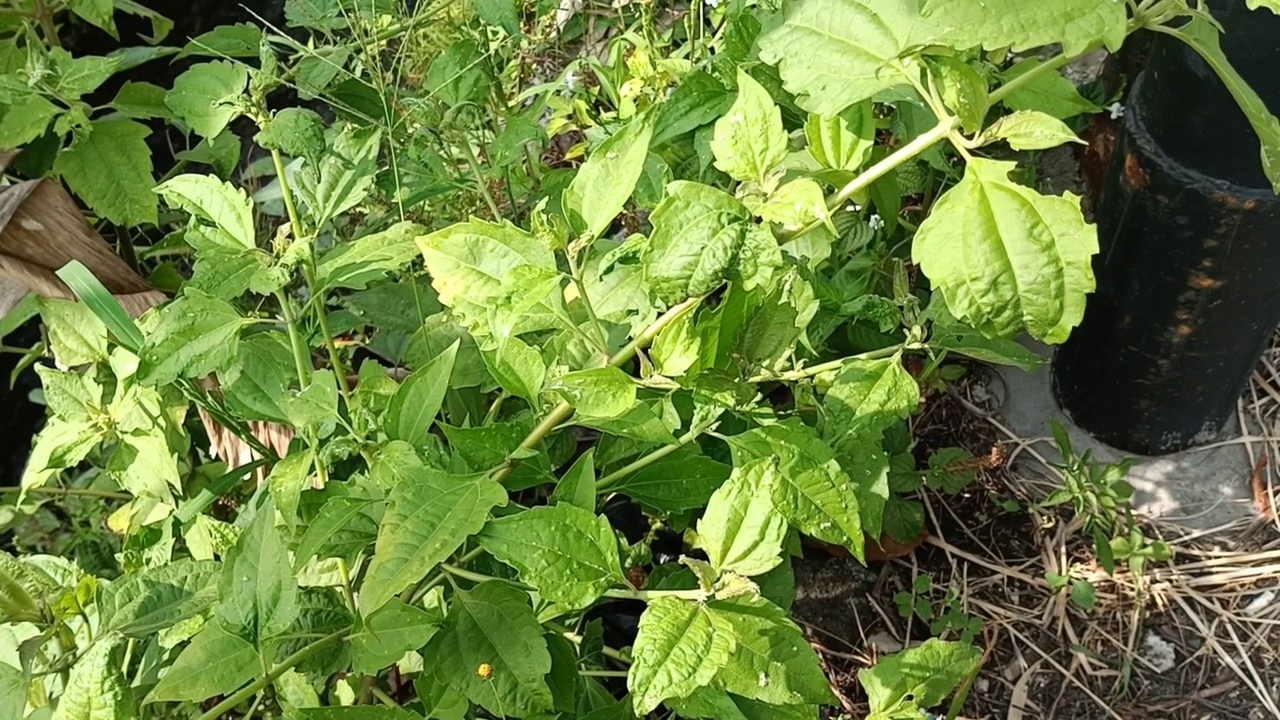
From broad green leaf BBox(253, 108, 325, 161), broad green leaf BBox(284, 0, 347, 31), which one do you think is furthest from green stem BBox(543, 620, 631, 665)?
broad green leaf BBox(284, 0, 347, 31)

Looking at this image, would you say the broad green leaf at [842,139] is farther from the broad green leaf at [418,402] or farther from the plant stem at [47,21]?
the plant stem at [47,21]

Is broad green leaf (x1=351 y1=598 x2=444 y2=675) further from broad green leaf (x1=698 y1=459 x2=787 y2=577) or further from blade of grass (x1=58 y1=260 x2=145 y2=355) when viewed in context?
blade of grass (x1=58 y1=260 x2=145 y2=355)

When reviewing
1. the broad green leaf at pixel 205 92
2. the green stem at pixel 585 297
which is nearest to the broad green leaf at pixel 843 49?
the green stem at pixel 585 297

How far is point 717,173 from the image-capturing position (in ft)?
3.81

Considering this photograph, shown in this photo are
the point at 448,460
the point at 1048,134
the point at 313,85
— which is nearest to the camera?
the point at 1048,134

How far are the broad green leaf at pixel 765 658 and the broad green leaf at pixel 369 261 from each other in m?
0.49

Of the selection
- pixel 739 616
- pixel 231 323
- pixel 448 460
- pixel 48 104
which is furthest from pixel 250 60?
pixel 739 616

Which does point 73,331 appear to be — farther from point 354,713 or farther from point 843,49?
point 843,49

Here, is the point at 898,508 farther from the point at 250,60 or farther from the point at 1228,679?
the point at 250,60

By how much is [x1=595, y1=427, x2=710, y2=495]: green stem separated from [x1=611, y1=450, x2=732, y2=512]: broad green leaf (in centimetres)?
1

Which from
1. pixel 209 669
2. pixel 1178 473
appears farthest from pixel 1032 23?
pixel 1178 473

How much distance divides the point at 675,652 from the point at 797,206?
0.34m

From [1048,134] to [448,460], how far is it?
618 mm

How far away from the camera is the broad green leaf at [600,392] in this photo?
0.80 meters
